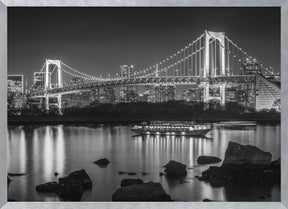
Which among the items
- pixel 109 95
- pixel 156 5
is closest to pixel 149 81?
pixel 109 95

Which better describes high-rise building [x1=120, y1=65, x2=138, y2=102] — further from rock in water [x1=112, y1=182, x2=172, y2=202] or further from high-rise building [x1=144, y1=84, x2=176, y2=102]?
rock in water [x1=112, y1=182, x2=172, y2=202]

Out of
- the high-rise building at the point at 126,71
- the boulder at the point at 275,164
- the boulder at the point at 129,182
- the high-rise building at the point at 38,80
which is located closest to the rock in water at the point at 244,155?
the boulder at the point at 275,164

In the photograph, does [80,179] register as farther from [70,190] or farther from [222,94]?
[222,94]

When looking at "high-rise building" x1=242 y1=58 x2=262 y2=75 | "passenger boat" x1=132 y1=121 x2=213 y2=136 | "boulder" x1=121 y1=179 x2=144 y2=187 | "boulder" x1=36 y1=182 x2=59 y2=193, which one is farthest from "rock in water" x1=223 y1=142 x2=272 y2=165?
"boulder" x1=36 y1=182 x2=59 y2=193

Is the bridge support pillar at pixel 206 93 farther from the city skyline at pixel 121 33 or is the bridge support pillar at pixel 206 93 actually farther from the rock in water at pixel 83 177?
the rock in water at pixel 83 177

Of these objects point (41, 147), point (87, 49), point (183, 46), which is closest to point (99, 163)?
point (41, 147)

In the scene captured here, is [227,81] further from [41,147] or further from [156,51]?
[41,147]
